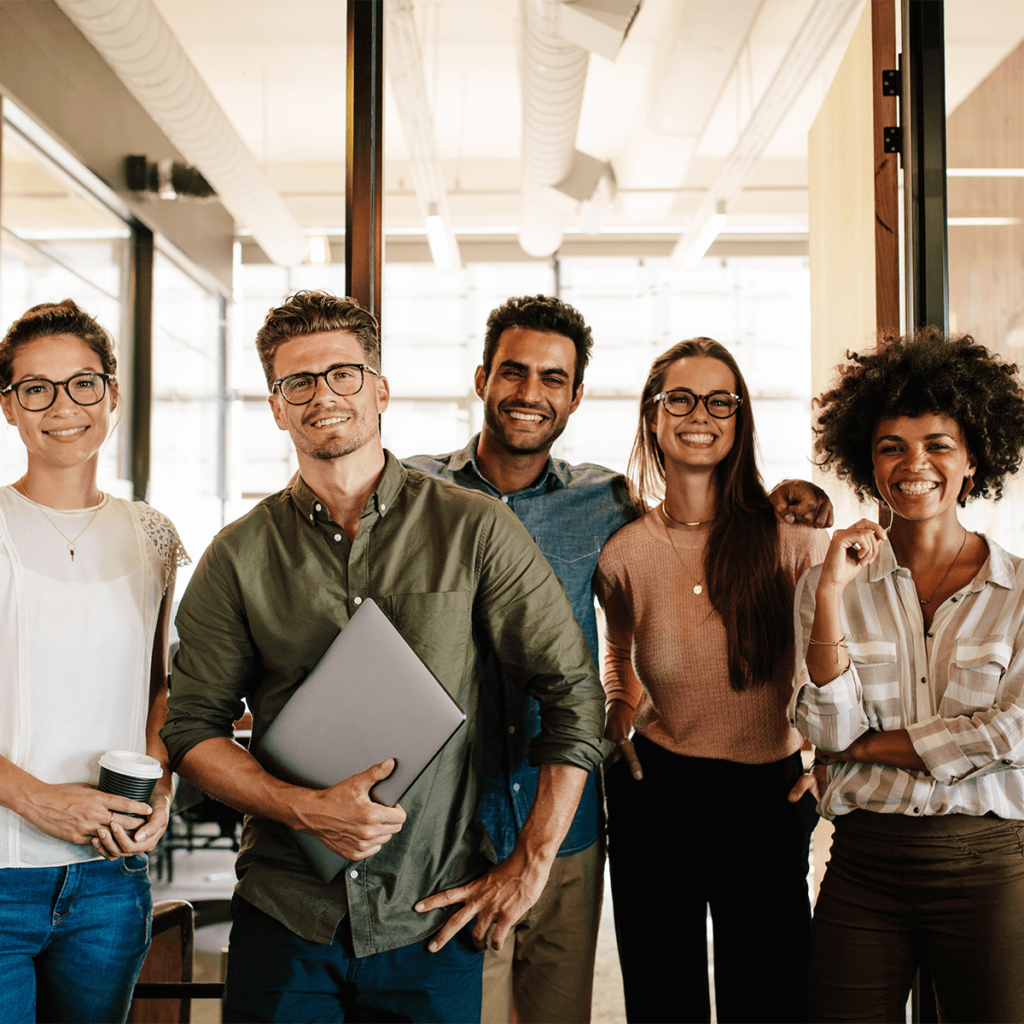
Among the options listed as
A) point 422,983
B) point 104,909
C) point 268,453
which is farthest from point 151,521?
point 268,453

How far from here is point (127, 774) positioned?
1.44 metres

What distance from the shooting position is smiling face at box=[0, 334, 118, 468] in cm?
160

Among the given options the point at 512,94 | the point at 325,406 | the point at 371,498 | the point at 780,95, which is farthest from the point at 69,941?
the point at 512,94

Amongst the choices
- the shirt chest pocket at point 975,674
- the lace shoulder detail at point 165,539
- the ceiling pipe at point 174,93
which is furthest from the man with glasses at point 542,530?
the ceiling pipe at point 174,93

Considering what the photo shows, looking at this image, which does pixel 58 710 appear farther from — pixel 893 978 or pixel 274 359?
pixel 893 978

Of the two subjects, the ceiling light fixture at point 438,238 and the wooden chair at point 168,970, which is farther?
the ceiling light fixture at point 438,238

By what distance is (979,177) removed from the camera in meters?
3.28

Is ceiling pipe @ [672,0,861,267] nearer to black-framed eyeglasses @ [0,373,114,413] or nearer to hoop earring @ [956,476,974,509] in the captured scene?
hoop earring @ [956,476,974,509]

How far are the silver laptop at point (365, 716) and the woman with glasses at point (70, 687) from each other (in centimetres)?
34

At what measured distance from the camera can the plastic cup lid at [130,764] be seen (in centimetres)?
144

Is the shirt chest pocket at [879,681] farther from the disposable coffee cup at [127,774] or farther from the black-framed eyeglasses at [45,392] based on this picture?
the black-framed eyeglasses at [45,392]

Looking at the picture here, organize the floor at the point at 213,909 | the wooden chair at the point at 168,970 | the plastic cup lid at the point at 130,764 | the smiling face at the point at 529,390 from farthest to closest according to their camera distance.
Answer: the floor at the point at 213,909
the wooden chair at the point at 168,970
the smiling face at the point at 529,390
the plastic cup lid at the point at 130,764

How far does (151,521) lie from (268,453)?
9.80 feet

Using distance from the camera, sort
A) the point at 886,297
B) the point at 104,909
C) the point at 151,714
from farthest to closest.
Answer: the point at 886,297
the point at 151,714
the point at 104,909
